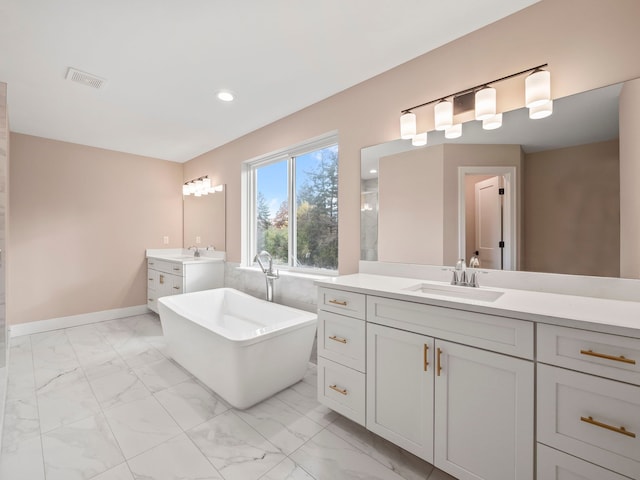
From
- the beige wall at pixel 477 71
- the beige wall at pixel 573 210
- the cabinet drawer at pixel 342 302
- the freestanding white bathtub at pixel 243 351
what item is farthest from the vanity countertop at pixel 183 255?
the beige wall at pixel 573 210

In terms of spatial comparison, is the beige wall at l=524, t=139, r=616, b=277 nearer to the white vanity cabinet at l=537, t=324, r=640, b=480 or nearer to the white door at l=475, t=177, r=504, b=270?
the white door at l=475, t=177, r=504, b=270

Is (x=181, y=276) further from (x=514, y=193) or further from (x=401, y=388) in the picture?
(x=514, y=193)

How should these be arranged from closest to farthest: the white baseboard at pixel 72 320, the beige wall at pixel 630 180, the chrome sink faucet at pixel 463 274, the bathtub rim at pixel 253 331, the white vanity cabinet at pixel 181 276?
the beige wall at pixel 630 180 < the chrome sink faucet at pixel 463 274 < the bathtub rim at pixel 253 331 < the white baseboard at pixel 72 320 < the white vanity cabinet at pixel 181 276

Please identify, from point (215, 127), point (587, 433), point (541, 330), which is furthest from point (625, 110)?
point (215, 127)

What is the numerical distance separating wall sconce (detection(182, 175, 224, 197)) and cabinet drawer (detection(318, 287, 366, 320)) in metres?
2.66

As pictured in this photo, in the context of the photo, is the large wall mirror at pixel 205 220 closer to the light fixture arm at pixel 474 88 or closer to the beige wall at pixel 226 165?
the beige wall at pixel 226 165

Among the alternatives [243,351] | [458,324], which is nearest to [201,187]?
[243,351]

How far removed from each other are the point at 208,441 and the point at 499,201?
219 cm

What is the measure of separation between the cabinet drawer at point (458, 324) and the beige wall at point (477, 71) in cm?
90

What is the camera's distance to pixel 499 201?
5.42ft

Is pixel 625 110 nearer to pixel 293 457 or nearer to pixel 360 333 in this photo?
pixel 360 333

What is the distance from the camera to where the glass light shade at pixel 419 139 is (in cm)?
190

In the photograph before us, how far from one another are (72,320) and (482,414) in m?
4.60

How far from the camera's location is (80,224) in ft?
12.3
